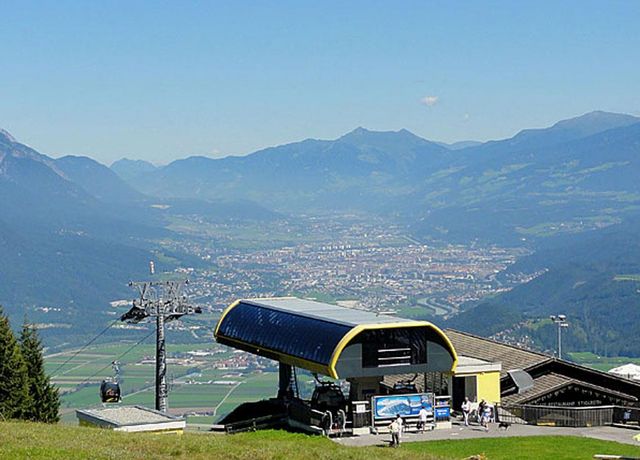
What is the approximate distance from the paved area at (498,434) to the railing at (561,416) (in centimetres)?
49

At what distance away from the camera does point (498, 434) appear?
3656cm

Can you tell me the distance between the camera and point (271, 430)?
1475 inches

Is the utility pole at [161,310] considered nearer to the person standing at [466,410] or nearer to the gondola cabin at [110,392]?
the gondola cabin at [110,392]

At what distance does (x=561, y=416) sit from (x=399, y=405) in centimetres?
603

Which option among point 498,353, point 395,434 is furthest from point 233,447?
point 498,353

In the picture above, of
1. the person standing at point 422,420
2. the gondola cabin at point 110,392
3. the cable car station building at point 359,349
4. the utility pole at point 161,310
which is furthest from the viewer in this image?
the gondola cabin at point 110,392

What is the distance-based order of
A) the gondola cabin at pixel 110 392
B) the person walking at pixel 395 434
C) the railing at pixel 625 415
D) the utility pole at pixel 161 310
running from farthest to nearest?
the gondola cabin at pixel 110 392 < the utility pole at pixel 161 310 < the railing at pixel 625 415 < the person walking at pixel 395 434

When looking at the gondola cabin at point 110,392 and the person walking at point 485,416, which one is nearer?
the person walking at point 485,416

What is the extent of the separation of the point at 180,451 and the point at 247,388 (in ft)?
492

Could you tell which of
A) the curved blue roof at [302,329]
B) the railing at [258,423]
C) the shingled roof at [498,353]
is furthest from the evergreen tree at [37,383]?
the shingled roof at [498,353]

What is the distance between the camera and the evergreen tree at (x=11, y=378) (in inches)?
1740

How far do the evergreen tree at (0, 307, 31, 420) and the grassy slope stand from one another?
13.3 m

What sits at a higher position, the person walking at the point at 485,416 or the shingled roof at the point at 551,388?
the shingled roof at the point at 551,388

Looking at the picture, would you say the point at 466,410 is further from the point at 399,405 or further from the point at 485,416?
the point at 399,405
